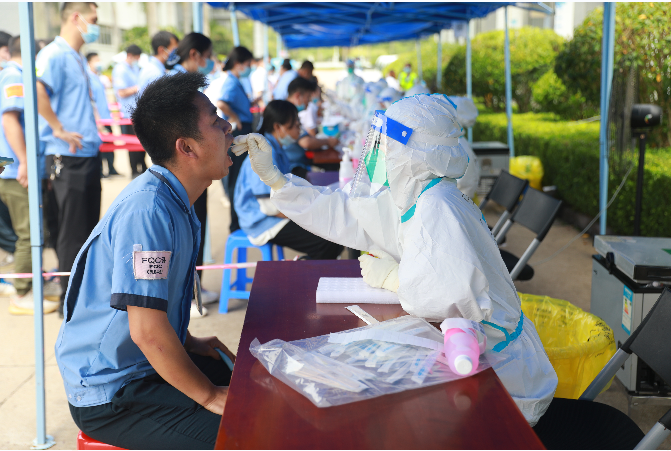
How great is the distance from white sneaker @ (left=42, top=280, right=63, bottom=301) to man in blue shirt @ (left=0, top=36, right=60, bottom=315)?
0.10m

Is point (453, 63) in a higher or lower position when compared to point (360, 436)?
higher

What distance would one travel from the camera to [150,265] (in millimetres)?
1440

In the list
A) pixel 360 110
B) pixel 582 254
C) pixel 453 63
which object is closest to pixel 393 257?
pixel 582 254

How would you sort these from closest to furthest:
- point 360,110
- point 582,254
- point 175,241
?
point 175,241, point 582,254, point 360,110

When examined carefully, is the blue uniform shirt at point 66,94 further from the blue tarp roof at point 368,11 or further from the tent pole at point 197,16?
the blue tarp roof at point 368,11

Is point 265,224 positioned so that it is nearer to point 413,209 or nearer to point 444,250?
point 413,209

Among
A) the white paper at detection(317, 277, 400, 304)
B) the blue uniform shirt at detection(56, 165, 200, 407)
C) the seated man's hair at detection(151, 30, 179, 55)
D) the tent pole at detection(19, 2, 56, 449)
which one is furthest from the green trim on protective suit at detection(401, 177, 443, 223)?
the seated man's hair at detection(151, 30, 179, 55)

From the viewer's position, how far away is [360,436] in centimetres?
108

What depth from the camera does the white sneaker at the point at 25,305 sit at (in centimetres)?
376

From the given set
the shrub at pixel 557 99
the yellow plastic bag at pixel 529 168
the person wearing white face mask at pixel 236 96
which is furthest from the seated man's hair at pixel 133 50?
the shrub at pixel 557 99

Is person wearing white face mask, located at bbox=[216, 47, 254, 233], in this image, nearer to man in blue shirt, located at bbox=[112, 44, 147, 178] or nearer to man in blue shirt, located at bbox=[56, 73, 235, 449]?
man in blue shirt, located at bbox=[112, 44, 147, 178]

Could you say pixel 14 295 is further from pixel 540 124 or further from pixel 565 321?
pixel 540 124

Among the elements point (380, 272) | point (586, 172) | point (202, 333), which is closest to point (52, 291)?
point (202, 333)

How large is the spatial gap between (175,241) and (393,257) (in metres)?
0.73
